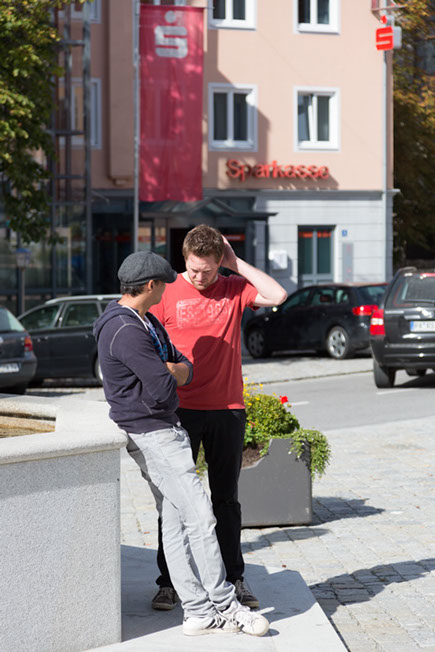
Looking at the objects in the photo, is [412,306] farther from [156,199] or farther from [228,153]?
[228,153]

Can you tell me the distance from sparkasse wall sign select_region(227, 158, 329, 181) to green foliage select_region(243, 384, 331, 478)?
23.8 meters

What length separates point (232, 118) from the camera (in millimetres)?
31938

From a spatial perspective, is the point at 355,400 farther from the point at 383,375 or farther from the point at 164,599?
the point at 164,599

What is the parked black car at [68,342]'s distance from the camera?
19.9 m

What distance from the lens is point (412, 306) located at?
57.3 ft

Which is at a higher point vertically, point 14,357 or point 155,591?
point 14,357

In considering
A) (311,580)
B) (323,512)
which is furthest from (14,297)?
(311,580)

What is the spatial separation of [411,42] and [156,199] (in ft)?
39.0

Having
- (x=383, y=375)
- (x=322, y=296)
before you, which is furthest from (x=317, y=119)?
(x=383, y=375)

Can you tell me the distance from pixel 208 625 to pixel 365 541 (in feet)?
8.69

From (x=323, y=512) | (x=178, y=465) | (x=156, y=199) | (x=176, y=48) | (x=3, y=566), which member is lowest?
(x=323, y=512)

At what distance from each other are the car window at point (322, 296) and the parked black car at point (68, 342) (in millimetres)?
5271

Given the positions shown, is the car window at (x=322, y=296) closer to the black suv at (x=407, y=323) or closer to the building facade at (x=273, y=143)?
the black suv at (x=407, y=323)

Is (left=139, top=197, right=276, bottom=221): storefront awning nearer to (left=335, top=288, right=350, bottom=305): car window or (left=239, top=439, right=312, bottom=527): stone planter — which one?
(left=335, top=288, right=350, bottom=305): car window
